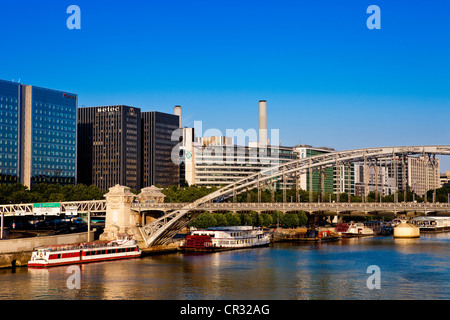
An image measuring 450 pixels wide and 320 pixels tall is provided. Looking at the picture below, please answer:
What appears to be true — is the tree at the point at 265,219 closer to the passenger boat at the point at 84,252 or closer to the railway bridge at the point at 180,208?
the railway bridge at the point at 180,208

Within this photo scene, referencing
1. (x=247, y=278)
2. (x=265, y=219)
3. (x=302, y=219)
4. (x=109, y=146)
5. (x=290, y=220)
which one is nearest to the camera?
(x=247, y=278)

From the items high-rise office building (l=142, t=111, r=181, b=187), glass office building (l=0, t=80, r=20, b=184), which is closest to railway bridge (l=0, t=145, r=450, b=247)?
glass office building (l=0, t=80, r=20, b=184)

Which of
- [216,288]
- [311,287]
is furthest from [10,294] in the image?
[311,287]

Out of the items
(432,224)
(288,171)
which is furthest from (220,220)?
(432,224)

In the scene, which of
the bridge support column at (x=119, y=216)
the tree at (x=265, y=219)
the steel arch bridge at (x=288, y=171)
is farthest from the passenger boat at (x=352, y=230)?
the bridge support column at (x=119, y=216)

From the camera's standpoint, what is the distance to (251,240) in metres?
98.1

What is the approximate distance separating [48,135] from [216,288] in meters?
110

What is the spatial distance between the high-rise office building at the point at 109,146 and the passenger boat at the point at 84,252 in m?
102

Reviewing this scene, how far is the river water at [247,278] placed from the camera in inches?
2029

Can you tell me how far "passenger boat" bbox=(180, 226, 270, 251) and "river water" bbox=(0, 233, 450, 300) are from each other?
306 inches

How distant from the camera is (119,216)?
85.8 m

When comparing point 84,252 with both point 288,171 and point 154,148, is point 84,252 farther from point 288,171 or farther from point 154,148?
point 154,148

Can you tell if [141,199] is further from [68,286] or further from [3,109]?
[3,109]

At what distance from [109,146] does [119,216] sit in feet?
328
